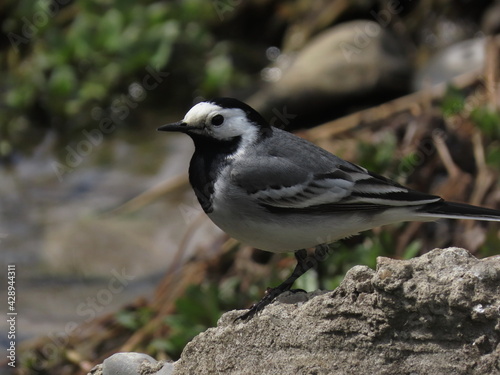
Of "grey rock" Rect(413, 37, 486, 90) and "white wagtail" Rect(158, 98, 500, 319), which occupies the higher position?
"white wagtail" Rect(158, 98, 500, 319)

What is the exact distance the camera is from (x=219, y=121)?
4738 mm

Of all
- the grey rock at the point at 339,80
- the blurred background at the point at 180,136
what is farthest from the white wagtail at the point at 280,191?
A: the grey rock at the point at 339,80

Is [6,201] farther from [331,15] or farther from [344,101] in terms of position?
[331,15]

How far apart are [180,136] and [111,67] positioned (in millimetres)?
1146

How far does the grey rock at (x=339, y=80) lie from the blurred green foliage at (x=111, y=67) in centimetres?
91

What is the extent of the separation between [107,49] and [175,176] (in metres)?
2.07

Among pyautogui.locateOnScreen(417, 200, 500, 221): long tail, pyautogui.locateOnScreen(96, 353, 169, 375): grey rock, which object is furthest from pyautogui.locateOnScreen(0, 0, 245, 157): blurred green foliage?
pyautogui.locateOnScreen(96, 353, 169, 375): grey rock

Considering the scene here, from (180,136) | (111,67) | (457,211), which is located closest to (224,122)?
(457,211)

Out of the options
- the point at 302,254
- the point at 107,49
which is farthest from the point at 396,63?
the point at 302,254

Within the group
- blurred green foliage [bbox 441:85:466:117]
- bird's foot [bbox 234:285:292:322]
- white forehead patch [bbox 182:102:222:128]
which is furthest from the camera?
blurred green foliage [bbox 441:85:466:117]

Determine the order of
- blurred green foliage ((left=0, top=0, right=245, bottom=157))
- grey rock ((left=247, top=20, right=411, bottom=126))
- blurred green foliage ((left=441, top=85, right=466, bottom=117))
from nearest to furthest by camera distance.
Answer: blurred green foliage ((left=441, top=85, right=466, bottom=117)), grey rock ((left=247, top=20, right=411, bottom=126)), blurred green foliage ((left=0, top=0, right=245, bottom=157))

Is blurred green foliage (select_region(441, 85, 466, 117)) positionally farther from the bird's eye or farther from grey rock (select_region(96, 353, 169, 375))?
grey rock (select_region(96, 353, 169, 375))

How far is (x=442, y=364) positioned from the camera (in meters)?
3.26

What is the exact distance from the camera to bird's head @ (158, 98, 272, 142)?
185 inches
